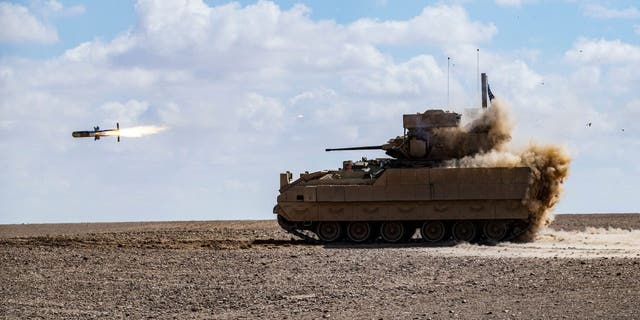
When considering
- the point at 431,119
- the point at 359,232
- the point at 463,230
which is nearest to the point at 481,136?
the point at 431,119

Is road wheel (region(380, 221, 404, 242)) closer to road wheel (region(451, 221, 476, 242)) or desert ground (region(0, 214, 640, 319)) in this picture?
road wheel (region(451, 221, 476, 242))

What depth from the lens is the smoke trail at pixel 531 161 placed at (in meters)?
35.2

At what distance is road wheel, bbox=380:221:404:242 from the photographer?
35438 millimetres

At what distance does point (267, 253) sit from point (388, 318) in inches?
509

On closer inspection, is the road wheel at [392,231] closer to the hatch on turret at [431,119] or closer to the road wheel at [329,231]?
the road wheel at [329,231]

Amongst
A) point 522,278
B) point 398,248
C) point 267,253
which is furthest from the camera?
point 398,248

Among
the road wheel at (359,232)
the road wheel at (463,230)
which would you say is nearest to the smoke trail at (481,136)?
the road wheel at (463,230)

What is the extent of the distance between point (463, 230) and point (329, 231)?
438 cm

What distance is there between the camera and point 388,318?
1716 cm

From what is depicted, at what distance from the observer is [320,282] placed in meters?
22.3

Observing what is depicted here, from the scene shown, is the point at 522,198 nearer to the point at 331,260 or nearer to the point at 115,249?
the point at 331,260

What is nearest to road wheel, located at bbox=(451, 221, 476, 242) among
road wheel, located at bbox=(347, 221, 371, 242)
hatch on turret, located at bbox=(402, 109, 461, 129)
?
road wheel, located at bbox=(347, 221, 371, 242)

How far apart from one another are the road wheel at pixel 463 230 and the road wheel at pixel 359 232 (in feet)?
9.07

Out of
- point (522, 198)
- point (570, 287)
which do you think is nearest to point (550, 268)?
point (570, 287)
